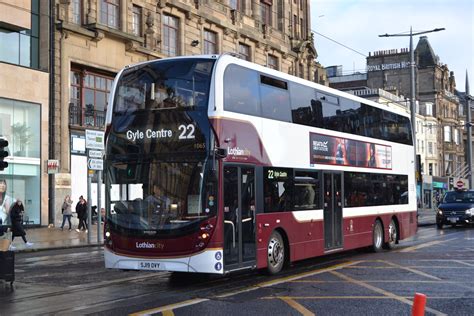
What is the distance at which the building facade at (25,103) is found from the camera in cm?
2792

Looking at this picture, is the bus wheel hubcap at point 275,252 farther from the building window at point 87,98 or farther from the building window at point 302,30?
the building window at point 302,30

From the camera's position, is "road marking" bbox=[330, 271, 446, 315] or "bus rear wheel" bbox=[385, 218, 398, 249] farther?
"bus rear wheel" bbox=[385, 218, 398, 249]

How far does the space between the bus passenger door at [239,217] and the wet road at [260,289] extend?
52 cm

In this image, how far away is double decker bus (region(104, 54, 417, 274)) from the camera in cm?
1017

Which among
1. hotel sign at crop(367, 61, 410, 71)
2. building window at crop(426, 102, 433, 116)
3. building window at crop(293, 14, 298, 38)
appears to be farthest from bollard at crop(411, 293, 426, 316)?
building window at crop(426, 102, 433, 116)

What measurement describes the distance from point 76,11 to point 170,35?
7.27 meters

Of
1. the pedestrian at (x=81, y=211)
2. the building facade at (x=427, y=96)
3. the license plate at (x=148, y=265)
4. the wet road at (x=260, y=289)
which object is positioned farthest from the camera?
the building facade at (x=427, y=96)

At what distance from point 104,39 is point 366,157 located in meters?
20.7

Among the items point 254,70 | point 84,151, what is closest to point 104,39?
point 84,151

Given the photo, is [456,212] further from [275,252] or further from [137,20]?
[137,20]

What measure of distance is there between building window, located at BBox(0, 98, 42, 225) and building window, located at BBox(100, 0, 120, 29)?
6.48 metres

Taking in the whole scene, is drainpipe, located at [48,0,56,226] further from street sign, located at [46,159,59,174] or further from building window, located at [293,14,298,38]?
building window, located at [293,14,298,38]

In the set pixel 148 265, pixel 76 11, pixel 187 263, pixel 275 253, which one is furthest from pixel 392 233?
pixel 76 11

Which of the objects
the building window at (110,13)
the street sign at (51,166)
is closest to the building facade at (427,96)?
the building window at (110,13)
